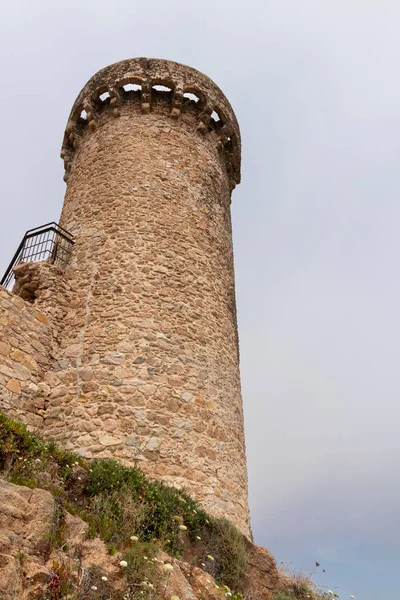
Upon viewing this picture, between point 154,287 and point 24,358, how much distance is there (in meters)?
2.60

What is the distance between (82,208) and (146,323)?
346cm

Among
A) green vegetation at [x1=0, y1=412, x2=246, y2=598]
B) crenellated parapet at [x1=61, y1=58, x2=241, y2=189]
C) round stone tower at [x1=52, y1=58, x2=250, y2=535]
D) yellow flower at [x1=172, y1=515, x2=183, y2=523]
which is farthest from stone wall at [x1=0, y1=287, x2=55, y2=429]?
crenellated parapet at [x1=61, y1=58, x2=241, y2=189]

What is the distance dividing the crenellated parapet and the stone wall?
589 cm

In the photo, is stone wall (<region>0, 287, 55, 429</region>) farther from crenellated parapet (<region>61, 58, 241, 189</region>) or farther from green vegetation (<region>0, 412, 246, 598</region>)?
crenellated parapet (<region>61, 58, 241, 189</region>)

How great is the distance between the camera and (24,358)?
8828 mm

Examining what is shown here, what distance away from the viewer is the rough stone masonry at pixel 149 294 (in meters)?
8.39

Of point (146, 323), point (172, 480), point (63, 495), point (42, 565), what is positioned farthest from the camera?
point (146, 323)

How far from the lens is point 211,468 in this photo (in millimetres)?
8500

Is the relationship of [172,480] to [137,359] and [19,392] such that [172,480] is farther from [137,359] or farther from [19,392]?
[19,392]

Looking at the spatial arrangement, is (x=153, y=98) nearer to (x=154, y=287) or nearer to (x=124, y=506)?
(x=154, y=287)

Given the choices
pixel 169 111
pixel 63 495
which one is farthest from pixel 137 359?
pixel 169 111

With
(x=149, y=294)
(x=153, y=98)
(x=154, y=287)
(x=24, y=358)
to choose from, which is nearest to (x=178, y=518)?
(x=24, y=358)

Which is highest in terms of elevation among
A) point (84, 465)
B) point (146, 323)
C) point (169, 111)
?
point (169, 111)

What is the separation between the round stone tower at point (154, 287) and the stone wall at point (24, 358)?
13.0 inches
